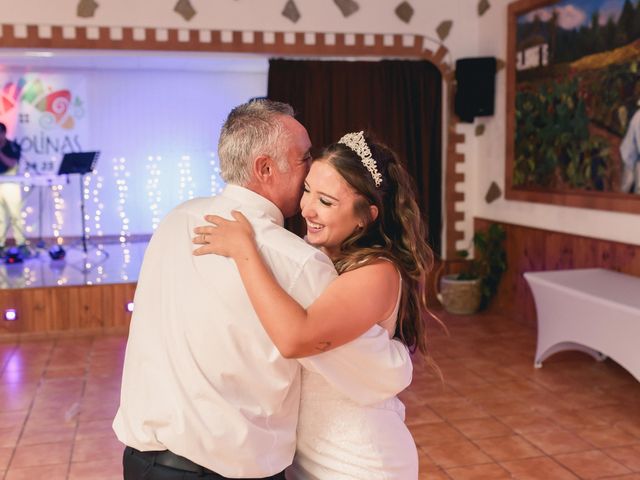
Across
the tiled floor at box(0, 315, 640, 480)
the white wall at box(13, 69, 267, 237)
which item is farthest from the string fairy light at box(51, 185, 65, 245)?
the tiled floor at box(0, 315, 640, 480)

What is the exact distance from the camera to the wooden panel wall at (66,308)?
579 cm

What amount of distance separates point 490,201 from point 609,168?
171 centimetres

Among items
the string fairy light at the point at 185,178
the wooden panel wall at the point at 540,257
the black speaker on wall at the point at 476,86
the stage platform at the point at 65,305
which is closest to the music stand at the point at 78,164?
the string fairy light at the point at 185,178

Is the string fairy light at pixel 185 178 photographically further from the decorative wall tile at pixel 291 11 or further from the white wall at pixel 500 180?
the white wall at pixel 500 180

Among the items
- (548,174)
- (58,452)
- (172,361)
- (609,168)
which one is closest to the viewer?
(172,361)

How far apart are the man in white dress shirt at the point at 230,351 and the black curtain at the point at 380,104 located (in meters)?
4.80

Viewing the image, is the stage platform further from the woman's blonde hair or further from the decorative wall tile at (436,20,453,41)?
the woman's blonde hair

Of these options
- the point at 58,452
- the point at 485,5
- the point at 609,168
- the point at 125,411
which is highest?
the point at 485,5

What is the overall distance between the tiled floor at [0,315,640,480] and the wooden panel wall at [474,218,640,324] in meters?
0.61

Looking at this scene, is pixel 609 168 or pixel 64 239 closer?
pixel 609 168

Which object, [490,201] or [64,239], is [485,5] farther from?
[64,239]

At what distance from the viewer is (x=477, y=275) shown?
6.52m

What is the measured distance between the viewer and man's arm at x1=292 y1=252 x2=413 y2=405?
1.37 m

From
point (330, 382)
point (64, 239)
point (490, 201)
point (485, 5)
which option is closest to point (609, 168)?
point (490, 201)
